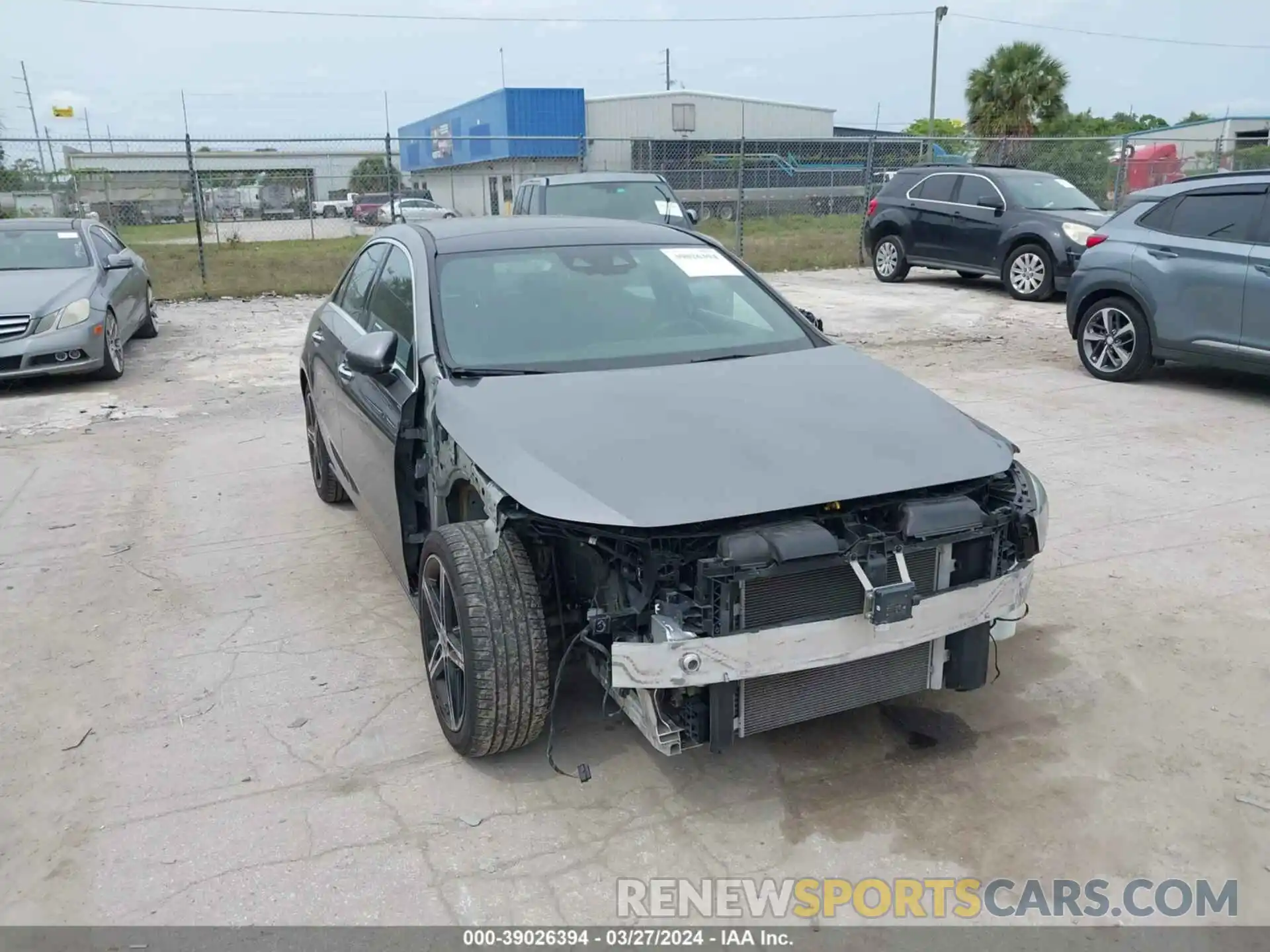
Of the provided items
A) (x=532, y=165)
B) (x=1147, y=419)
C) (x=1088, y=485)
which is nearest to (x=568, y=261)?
(x=1088, y=485)

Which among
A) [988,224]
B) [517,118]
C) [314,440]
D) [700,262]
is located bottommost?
[314,440]

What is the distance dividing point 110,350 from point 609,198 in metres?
5.60

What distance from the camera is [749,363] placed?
4121 mm

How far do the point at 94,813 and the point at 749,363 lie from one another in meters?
2.68

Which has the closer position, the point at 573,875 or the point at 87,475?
the point at 573,875

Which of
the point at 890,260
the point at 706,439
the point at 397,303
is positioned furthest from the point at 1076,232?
the point at 706,439

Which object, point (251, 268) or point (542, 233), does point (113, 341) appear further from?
point (251, 268)

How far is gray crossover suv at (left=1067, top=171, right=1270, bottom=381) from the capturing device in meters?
7.83

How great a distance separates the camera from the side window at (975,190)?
572 inches

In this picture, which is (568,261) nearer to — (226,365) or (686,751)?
(686,751)

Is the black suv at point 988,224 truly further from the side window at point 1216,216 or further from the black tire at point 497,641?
the black tire at point 497,641

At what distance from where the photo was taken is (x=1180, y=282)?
820 cm

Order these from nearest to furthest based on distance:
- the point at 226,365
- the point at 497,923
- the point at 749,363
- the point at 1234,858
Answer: the point at 497,923
the point at 1234,858
the point at 749,363
the point at 226,365

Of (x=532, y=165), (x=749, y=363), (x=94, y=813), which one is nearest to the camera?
(x=94, y=813)
